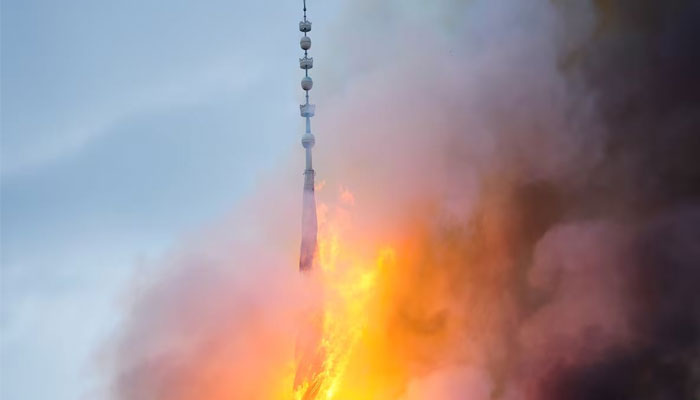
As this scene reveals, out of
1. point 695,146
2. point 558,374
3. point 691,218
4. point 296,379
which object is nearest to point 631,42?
point 695,146

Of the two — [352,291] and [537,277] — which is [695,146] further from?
[352,291]

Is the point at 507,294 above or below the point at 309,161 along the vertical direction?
below

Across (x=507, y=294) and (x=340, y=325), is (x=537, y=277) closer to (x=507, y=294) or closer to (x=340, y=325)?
(x=507, y=294)

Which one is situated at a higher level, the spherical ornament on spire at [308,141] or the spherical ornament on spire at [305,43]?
the spherical ornament on spire at [305,43]

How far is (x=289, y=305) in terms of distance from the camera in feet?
162

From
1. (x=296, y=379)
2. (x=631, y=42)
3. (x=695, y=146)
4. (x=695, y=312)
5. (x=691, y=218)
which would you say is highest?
(x=631, y=42)

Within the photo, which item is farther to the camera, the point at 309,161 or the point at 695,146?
the point at 695,146

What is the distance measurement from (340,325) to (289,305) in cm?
311

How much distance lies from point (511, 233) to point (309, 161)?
13.6 meters

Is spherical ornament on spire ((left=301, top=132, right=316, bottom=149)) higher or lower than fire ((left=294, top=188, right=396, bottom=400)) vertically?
higher

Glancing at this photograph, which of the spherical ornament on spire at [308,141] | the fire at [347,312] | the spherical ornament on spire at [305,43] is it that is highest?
the spherical ornament on spire at [305,43]

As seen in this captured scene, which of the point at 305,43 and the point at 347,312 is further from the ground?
the point at 305,43

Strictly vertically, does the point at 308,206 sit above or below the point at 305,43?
below

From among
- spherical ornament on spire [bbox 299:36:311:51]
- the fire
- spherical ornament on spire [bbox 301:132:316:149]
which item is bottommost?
the fire
